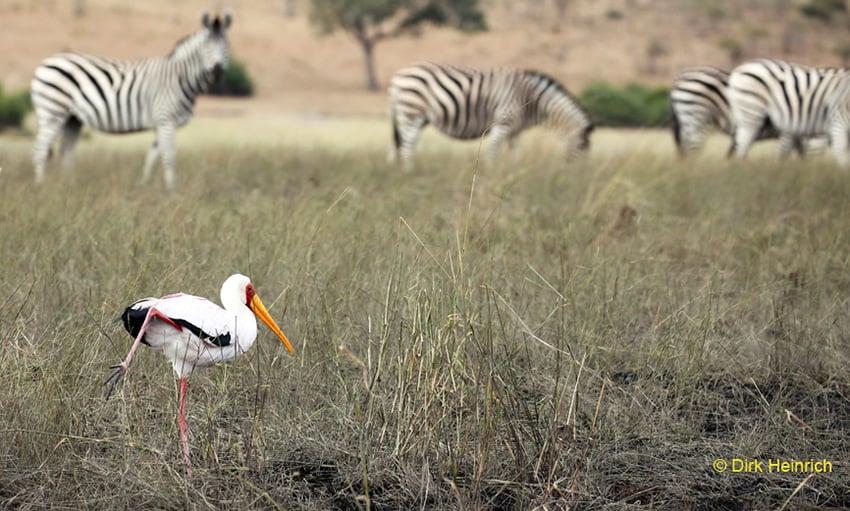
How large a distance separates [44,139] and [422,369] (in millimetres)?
6659

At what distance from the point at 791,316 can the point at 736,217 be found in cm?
266

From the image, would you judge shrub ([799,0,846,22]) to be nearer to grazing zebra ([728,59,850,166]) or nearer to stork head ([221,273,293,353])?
grazing zebra ([728,59,850,166])

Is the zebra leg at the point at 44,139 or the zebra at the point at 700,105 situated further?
the zebra at the point at 700,105

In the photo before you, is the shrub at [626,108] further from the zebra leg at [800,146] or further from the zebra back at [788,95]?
the zebra back at [788,95]

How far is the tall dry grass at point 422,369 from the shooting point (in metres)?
2.70

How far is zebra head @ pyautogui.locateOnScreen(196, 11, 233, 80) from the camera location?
27.9 feet

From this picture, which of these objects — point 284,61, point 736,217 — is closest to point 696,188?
point 736,217

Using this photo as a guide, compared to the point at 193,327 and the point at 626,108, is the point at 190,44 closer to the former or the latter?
the point at 193,327

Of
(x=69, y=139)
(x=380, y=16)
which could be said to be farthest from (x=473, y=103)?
(x=380, y=16)

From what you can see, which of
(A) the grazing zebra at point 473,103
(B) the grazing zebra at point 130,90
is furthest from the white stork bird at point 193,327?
(A) the grazing zebra at point 473,103

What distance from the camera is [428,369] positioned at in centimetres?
276

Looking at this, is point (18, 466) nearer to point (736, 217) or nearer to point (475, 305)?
point (475, 305)

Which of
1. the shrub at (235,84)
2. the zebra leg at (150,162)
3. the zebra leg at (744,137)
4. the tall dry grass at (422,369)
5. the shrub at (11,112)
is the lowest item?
the shrub at (235,84)

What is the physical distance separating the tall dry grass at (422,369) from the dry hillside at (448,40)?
21.5 m
